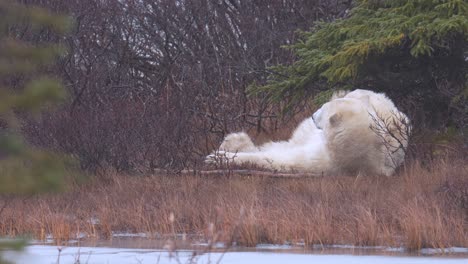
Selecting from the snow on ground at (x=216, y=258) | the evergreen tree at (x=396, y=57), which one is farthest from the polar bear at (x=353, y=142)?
the snow on ground at (x=216, y=258)

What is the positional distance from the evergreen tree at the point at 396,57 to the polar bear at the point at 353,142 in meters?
0.50

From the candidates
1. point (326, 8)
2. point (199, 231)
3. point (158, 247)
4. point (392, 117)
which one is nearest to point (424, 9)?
point (392, 117)

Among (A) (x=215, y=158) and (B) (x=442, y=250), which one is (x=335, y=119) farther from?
(B) (x=442, y=250)

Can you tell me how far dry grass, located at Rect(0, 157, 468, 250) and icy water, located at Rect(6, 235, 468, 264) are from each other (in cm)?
15

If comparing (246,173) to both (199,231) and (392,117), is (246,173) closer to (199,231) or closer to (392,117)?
(392,117)

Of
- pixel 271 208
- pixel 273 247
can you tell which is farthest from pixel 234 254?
pixel 271 208

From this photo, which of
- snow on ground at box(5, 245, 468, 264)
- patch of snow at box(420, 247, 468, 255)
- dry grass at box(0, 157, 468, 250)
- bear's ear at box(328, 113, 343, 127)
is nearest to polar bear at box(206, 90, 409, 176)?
bear's ear at box(328, 113, 343, 127)

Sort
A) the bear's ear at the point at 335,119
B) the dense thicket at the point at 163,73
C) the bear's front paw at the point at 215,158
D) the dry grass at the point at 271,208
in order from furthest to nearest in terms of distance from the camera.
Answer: the dense thicket at the point at 163,73 → the bear's front paw at the point at 215,158 → the bear's ear at the point at 335,119 → the dry grass at the point at 271,208

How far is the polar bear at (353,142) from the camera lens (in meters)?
10.0

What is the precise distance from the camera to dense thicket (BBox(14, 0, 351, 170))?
10.5 metres

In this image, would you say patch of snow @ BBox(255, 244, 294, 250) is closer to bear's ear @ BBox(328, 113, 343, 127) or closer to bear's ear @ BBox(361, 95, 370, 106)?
bear's ear @ BBox(328, 113, 343, 127)

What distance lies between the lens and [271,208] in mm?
7570

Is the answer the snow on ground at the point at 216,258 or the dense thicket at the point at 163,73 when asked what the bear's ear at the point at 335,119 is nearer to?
the dense thicket at the point at 163,73

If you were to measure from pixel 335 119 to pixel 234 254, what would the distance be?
4.04 m
